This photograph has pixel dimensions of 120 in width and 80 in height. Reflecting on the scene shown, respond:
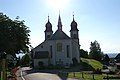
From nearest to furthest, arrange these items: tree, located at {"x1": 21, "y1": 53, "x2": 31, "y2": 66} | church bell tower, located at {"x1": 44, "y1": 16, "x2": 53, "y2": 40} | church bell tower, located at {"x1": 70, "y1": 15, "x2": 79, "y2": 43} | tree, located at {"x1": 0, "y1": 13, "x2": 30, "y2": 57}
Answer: tree, located at {"x1": 0, "y1": 13, "x2": 30, "y2": 57}
church bell tower, located at {"x1": 70, "y1": 15, "x2": 79, "y2": 43}
church bell tower, located at {"x1": 44, "y1": 16, "x2": 53, "y2": 40}
tree, located at {"x1": 21, "y1": 53, "x2": 31, "y2": 66}

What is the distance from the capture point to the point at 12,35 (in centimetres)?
2958

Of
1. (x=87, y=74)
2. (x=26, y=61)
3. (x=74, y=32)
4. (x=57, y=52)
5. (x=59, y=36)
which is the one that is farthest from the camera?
(x=26, y=61)

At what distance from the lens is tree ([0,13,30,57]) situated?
29188mm

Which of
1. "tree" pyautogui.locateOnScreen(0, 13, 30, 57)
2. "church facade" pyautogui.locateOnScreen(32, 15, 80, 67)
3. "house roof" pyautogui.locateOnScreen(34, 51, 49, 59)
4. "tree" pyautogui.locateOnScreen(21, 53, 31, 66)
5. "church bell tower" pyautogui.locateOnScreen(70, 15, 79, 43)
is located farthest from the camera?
"tree" pyautogui.locateOnScreen(21, 53, 31, 66)

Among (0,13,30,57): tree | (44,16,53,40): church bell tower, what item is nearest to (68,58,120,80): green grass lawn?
(0,13,30,57): tree

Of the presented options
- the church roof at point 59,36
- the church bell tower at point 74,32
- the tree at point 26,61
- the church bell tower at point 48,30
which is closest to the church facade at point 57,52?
the church roof at point 59,36

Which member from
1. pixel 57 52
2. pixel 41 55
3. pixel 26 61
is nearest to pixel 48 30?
pixel 41 55

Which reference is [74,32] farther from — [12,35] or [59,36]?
[12,35]

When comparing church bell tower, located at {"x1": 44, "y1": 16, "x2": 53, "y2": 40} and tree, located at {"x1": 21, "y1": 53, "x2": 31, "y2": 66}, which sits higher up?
church bell tower, located at {"x1": 44, "y1": 16, "x2": 53, "y2": 40}

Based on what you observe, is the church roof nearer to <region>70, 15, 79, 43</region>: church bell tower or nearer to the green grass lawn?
<region>70, 15, 79, 43</region>: church bell tower

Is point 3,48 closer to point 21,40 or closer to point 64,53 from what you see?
point 21,40

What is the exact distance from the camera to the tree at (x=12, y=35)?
29.2 m

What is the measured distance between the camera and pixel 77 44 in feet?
257

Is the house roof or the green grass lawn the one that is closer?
the green grass lawn
